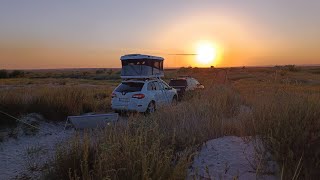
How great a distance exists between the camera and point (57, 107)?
1362 cm

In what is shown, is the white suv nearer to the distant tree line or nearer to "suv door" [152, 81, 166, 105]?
"suv door" [152, 81, 166, 105]

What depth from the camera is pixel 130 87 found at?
1470 centimetres

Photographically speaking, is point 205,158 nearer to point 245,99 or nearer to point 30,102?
point 245,99

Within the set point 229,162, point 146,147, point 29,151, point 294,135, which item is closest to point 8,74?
point 29,151

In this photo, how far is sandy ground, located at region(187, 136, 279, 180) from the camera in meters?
5.16

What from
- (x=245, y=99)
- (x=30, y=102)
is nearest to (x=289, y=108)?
(x=245, y=99)

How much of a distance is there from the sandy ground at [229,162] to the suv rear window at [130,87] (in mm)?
7812

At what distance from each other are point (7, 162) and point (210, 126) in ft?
13.9

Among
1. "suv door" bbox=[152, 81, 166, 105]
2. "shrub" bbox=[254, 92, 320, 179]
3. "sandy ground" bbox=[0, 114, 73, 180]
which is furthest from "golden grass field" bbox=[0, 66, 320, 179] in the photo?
"suv door" bbox=[152, 81, 166, 105]

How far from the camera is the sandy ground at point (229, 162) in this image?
5164mm

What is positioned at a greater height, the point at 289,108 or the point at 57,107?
the point at 289,108

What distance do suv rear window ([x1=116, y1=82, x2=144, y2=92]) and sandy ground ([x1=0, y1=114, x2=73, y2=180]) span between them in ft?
9.64

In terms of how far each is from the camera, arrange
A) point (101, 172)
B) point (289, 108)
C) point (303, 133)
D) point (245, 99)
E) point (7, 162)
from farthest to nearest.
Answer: point (245, 99), point (7, 162), point (289, 108), point (303, 133), point (101, 172)

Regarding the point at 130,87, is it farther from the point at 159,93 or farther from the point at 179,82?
the point at 179,82
